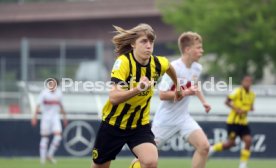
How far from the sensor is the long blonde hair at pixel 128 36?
1116cm

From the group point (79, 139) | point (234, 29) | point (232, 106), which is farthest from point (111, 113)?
point (234, 29)

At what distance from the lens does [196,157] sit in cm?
1338

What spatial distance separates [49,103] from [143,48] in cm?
1239

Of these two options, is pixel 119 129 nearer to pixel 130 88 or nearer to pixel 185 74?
pixel 130 88

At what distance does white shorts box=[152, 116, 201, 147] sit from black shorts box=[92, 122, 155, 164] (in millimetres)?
2555

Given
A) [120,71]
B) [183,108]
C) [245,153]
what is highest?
[120,71]

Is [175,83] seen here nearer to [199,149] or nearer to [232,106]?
[199,149]

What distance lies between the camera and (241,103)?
70.1 ft

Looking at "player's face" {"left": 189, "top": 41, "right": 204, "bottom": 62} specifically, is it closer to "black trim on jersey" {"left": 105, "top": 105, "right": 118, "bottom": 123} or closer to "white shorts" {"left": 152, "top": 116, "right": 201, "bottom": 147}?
"white shorts" {"left": 152, "top": 116, "right": 201, "bottom": 147}

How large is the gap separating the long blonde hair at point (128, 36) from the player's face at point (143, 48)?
2.1 inches

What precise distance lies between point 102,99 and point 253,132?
5051mm

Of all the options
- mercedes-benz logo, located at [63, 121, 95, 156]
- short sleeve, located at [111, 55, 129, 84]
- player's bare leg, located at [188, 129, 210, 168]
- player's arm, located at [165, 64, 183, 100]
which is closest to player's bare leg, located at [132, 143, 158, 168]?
short sleeve, located at [111, 55, 129, 84]

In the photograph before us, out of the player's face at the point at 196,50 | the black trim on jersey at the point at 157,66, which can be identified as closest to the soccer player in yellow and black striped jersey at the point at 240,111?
the player's face at the point at 196,50

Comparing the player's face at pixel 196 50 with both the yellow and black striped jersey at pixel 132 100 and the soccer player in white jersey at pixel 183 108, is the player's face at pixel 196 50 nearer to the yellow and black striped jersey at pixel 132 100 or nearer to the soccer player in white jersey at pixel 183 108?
the soccer player in white jersey at pixel 183 108
